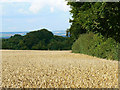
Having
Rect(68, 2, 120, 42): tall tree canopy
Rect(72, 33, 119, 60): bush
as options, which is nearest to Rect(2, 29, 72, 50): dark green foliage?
Rect(72, 33, 119, 60): bush

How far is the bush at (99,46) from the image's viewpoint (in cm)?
1246

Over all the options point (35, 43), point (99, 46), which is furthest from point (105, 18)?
point (35, 43)

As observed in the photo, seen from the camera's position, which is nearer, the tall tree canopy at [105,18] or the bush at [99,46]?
the tall tree canopy at [105,18]

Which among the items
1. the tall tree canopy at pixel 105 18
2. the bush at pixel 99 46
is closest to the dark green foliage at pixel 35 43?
the bush at pixel 99 46

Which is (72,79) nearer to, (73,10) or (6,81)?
(6,81)

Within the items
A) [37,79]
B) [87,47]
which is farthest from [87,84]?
[87,47]

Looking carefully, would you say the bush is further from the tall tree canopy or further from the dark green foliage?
the dark green foliage

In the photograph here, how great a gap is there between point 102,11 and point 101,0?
60 centimetres

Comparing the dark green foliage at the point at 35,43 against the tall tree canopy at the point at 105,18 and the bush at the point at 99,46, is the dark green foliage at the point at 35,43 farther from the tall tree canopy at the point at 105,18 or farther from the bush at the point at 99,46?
the tall tree canopy at the point at 105,18

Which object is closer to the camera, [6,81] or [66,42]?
[6,81]

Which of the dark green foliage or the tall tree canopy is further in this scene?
the dark green foliage

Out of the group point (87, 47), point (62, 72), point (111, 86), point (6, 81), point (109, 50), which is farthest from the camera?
point (87, 47)

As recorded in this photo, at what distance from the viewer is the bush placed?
1246 centimetres

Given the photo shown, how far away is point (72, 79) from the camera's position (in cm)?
711
